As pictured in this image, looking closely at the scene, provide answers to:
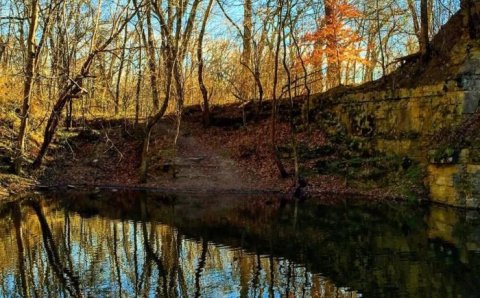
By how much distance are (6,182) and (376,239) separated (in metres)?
17.2

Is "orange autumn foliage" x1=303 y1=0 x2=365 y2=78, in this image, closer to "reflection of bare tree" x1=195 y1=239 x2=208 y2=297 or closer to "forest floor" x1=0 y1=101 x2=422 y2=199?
"forest floor" x1=0 y1=101 x2=422 y2=199

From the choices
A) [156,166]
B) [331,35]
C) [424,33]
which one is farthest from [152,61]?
[424,33]

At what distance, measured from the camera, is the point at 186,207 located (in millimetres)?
18031

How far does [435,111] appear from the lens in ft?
65.6

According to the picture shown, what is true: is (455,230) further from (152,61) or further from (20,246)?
(152,61)

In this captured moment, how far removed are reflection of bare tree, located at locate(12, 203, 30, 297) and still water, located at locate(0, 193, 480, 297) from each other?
4 centimetres

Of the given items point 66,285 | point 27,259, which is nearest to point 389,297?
point 66,285

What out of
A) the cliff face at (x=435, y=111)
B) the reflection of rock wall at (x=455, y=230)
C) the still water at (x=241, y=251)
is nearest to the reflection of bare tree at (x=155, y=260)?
the still water at (x=241, y=251)

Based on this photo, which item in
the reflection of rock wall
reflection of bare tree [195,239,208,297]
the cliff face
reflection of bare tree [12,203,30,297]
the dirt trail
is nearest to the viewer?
reflection of bare tree [195,239,208,297]

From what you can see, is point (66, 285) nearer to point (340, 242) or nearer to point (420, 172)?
point (340, 242)

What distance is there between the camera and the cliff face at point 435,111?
1661 cm

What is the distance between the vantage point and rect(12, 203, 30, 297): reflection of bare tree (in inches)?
339

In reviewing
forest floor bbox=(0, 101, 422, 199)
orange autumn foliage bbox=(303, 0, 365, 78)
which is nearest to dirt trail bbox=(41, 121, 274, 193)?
forest floor bbox=(0, 101, 422, 199)

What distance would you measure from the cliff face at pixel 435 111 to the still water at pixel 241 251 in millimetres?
1433
